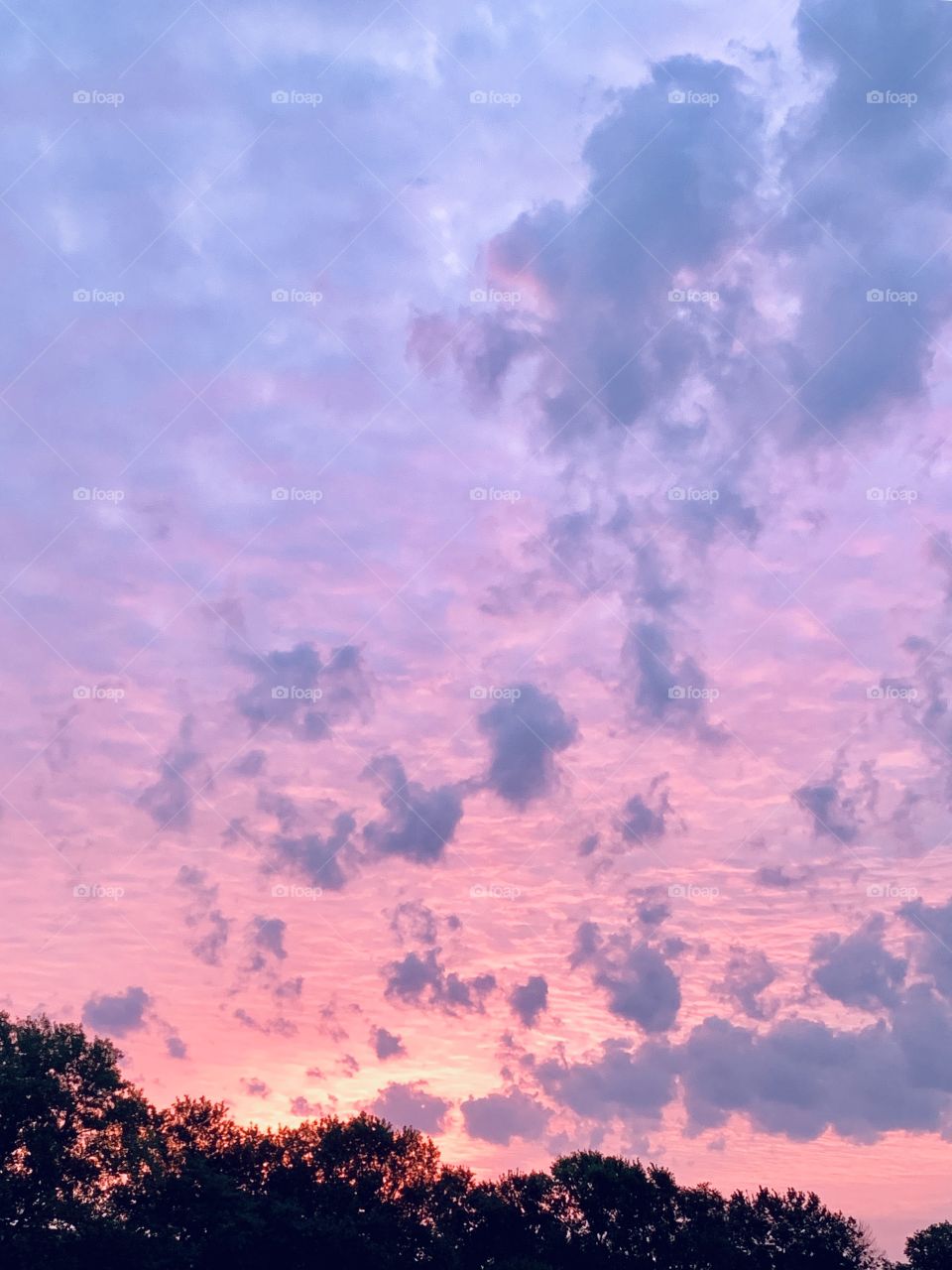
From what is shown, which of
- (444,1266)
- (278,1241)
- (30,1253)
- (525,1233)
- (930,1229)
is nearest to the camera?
(30,1253)

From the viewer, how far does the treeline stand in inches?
2557

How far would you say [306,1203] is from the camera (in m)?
79.8

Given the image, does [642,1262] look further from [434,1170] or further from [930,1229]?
[930,1229]

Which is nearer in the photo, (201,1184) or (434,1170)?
(201,1184)

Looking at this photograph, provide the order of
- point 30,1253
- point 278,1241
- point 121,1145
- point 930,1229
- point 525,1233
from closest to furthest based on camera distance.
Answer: point 30,1253 → point 121,1145 → point 278,1241 → point 525,1233 → point 930,1229

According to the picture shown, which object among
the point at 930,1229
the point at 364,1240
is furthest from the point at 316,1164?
the point at 930,1229

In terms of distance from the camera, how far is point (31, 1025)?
228 ft

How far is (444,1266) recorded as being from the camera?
260ft

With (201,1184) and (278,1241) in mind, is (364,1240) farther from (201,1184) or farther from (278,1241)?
(201,1184)

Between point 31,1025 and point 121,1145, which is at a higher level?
point 31,1025

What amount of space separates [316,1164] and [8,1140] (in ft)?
82.6

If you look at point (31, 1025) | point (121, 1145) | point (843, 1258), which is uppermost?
point (31, 1025)

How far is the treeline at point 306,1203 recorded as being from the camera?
64938mm

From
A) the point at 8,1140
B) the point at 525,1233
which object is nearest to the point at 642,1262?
the point at 525,1233
